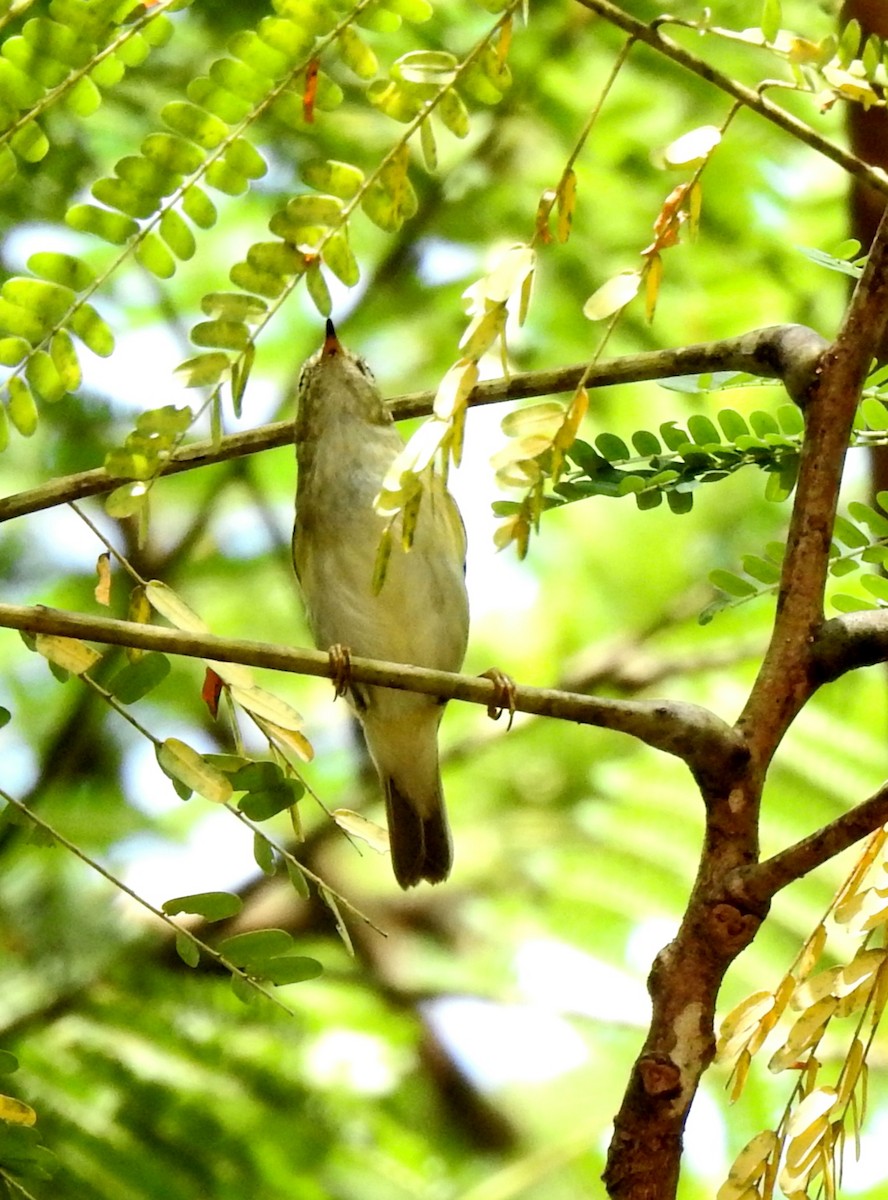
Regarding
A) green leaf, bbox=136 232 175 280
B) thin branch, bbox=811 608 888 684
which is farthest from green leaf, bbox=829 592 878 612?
green leaf, bbox=136 232 175 280

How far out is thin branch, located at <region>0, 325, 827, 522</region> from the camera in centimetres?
145

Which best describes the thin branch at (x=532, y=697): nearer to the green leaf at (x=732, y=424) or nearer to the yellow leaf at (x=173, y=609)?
the yellow leaf at (x=173, y=609)

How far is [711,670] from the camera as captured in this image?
3.36 meters

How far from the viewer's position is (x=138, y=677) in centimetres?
151

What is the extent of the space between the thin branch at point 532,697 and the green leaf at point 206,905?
0.85 ft

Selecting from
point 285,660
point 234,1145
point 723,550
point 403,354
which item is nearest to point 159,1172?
point 234,1145

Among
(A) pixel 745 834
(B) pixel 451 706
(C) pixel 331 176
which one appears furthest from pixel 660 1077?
(B) pixel 451 706

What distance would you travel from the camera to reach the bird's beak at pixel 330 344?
3.02 m

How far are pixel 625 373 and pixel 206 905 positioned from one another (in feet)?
2.14

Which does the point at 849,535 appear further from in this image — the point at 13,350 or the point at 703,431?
the point at 13,350

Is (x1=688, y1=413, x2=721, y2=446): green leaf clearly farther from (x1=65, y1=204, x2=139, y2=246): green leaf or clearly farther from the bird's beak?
the bird's beak

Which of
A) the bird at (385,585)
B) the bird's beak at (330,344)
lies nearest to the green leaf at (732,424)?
the bird at (385,585)

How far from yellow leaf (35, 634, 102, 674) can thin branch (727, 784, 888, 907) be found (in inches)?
23.7

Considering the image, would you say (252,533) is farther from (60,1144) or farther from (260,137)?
(60,1144)
